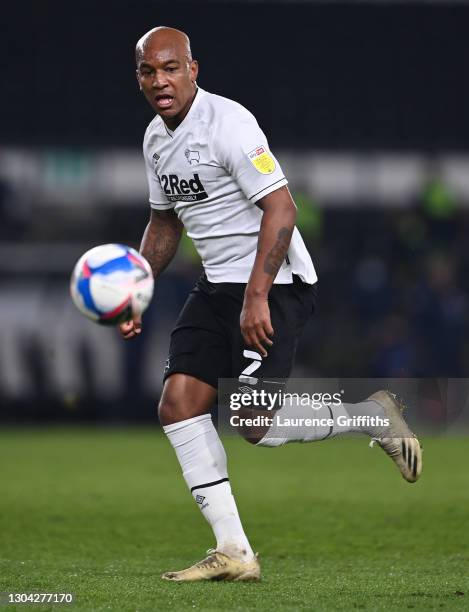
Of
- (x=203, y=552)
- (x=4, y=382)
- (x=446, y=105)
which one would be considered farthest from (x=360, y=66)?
(x=203, y=552)

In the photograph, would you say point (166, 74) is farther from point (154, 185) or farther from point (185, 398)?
point (185, 398)

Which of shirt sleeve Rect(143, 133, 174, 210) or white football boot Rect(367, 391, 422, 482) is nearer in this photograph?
shirt sleeve Rect(143, 133, 174, 210)

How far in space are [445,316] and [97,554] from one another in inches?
336

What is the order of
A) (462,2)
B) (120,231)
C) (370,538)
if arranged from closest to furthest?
(370,538) → (462,2) → (120,231)

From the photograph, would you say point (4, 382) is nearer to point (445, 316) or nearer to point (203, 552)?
point (445, 316)

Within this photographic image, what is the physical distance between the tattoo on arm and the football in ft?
1.44

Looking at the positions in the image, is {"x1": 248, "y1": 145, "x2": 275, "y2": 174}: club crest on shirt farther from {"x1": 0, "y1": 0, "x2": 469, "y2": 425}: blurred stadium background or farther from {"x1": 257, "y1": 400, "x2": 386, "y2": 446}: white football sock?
{"x1": 0, "y1": 0, "x2": 469, "y2": 425}: blurred stadium background

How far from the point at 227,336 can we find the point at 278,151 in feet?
36.4

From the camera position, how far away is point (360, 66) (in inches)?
620

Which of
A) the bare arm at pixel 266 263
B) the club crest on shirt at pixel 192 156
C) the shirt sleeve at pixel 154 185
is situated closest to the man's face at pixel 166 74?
the club crest on shirt at pixel 192 156

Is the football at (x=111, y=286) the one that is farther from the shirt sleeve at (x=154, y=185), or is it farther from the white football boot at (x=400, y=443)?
the white football boot at (x=400, y=443)

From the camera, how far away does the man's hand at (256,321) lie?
4785mm

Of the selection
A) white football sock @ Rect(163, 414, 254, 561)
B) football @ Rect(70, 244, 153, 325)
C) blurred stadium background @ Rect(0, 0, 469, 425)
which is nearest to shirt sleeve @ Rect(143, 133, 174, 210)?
football @ Rect(70, 244, 153, 325)

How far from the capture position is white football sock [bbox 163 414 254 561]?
4965 mm
